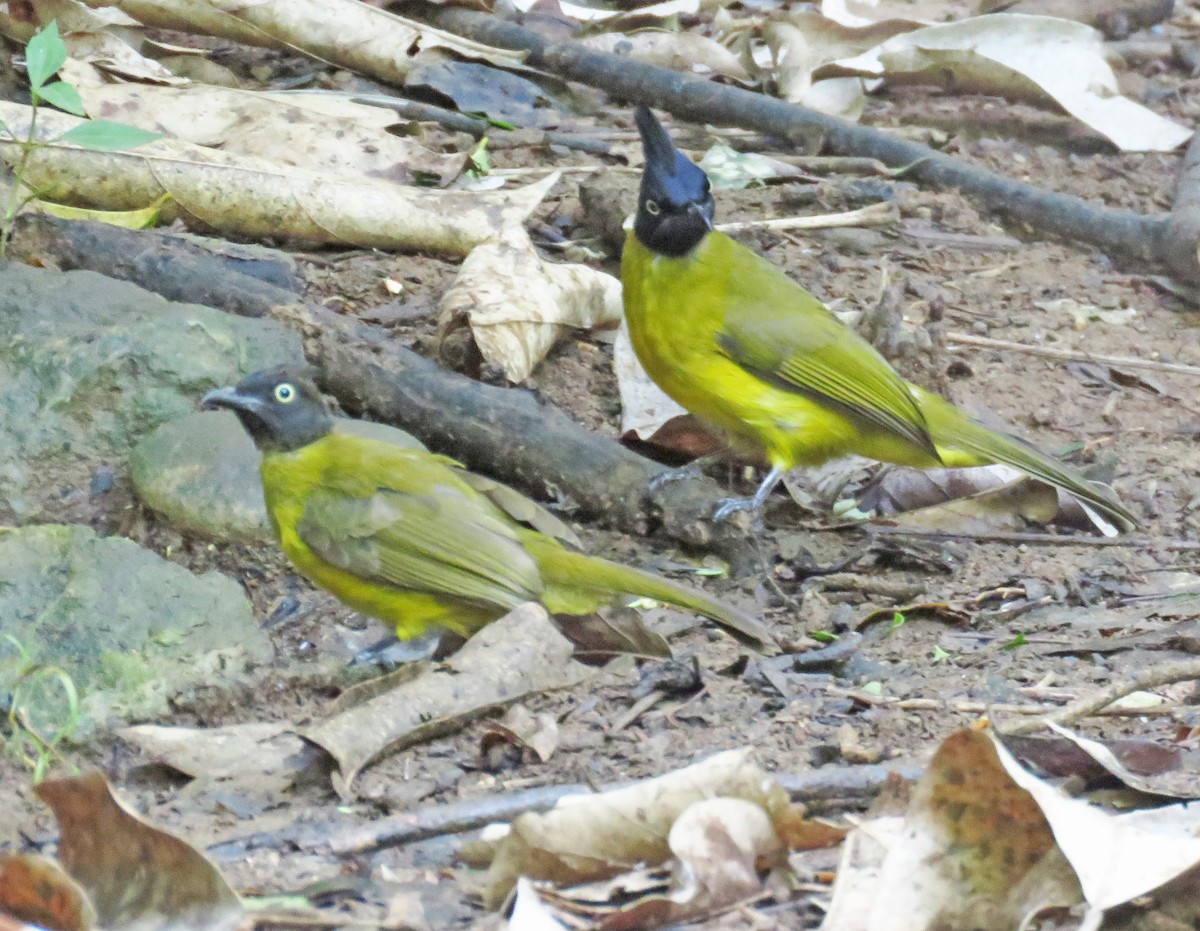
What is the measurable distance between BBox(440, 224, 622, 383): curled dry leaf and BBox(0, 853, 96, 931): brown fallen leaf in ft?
10.8

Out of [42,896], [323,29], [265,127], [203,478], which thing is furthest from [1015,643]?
[323,29]

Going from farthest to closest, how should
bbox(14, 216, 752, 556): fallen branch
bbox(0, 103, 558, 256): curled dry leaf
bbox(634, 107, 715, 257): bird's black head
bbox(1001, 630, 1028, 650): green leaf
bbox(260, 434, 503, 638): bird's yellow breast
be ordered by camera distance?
1. bbox(0, 103, 558, 256): curled dry leaf
2. bbox(634, 107, 715, 257): bird's black head
3. bbox(14, 216, 752, 556): fallen branch
4. bbox(260, 434, 503, 638): bird's yellow breast
5. bbox(1001, 630, 1028, 650): green leaf

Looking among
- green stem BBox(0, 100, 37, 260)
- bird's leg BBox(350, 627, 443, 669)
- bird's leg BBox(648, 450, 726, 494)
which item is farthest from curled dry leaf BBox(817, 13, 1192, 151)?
bird's leg BBox(350, 627, 443, 669)

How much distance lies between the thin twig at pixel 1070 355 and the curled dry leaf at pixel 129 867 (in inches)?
183

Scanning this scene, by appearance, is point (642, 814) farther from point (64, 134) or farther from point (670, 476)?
point (64, 134)

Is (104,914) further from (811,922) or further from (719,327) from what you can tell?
(719,327)

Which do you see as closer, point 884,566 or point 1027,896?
point 1027,896

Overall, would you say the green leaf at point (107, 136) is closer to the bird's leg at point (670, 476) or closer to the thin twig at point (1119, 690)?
the bird's leg at point (670, 476)

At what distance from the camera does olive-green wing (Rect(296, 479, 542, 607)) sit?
4.24 metres

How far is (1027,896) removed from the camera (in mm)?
2373

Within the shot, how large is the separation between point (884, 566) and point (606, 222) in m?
2.18

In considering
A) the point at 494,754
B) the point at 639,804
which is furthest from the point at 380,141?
the point at 639,804

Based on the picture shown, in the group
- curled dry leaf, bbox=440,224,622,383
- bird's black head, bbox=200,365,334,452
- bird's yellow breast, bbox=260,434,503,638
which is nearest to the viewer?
bird's yellow breast, bbox=260,434,503,638

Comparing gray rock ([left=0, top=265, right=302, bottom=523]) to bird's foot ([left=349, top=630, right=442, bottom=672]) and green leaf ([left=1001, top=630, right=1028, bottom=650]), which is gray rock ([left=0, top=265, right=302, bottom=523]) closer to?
bird's foot ([left=349, top=630, right=442, bottom=672])
